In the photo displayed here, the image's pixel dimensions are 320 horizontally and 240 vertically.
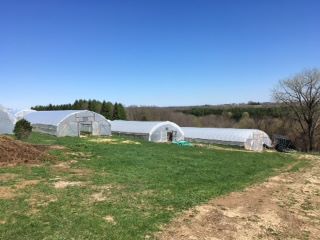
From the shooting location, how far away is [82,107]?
3167 inches

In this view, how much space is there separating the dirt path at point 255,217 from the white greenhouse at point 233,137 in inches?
958

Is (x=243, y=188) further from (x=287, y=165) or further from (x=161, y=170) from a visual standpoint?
(x=287, y=165)

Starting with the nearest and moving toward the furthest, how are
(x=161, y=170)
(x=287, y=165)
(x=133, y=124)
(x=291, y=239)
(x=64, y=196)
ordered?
(x=291, y=239) → (x=64, y=196) → (x=161, y=170) → (x=287, y=165) → (x=133, y=124)

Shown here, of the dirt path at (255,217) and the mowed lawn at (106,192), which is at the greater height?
the mowed lawn at (106,192)

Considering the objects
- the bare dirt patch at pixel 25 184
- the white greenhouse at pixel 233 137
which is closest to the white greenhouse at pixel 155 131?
the white greenhouse at pixel 233 137

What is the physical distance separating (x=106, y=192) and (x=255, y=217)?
15.7ft

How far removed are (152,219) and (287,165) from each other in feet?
50.9

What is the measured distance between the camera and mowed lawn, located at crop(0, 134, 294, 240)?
8.34 m

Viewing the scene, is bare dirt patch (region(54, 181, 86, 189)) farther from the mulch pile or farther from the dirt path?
the dirt path

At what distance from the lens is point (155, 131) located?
130ft

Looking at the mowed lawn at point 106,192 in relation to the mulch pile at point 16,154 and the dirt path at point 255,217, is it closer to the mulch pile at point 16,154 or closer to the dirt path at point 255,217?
the dirt path at point 255,217

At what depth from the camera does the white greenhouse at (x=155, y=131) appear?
3934 centimetres

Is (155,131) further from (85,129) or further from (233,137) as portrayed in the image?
(233,137)

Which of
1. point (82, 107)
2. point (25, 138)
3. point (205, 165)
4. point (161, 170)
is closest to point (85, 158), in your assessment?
point (161, 170)
